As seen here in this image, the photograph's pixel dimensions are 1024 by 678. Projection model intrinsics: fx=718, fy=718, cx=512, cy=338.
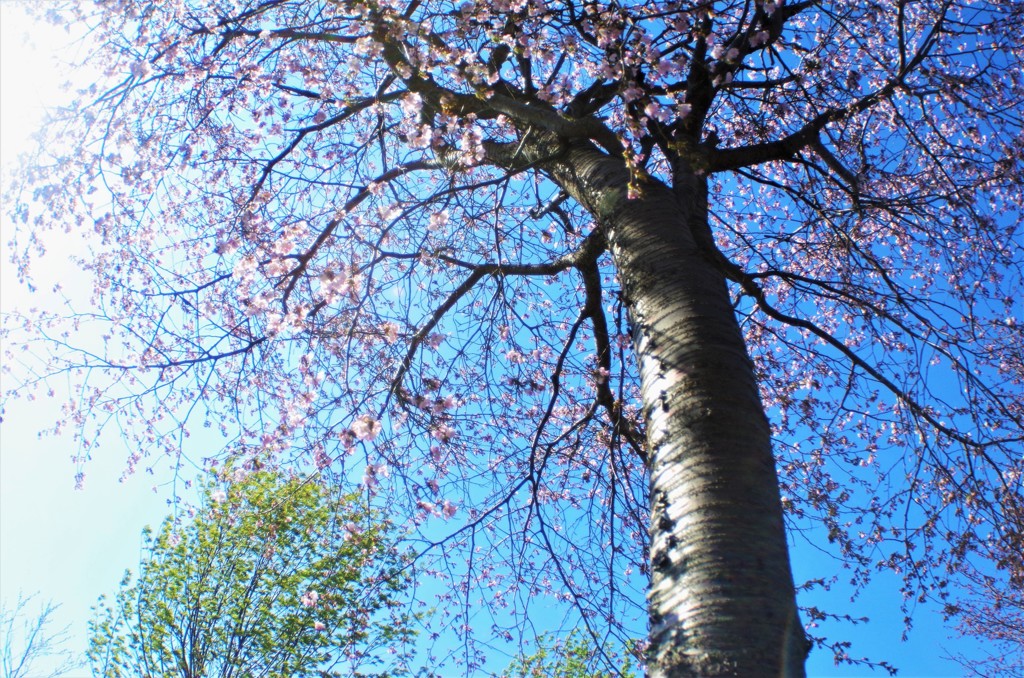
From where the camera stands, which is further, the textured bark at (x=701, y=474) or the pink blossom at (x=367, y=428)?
the pink blossom at (x=367, y=428)

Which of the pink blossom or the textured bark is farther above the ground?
the pink blossom

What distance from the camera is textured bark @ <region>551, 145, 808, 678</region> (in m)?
1.92

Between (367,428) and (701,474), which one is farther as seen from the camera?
(367,428)

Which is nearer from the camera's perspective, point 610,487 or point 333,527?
point 333,527

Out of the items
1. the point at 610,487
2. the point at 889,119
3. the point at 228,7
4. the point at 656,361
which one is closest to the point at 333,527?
the point at 610,487

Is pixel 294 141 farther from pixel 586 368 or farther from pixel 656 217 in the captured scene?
pixel 656 217

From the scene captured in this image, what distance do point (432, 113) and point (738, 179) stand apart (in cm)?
364

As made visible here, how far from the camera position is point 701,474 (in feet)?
7.27

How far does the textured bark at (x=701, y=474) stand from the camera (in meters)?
1.92

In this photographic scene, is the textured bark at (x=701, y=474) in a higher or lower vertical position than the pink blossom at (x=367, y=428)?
lower

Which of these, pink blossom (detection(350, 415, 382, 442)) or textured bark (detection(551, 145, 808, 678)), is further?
pink blossom (detection(350, 415, 382, 442))

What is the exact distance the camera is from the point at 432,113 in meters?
4.96

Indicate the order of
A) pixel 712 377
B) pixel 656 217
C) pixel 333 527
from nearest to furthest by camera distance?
pixel 712 377
pixel 656 217
pixel 333 527

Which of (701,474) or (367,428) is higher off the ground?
(367,428)
